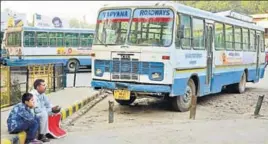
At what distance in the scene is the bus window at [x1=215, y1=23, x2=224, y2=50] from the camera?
12062 mm

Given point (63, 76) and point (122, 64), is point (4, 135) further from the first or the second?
point (63, 76)

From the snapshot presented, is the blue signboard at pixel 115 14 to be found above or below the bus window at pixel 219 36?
above

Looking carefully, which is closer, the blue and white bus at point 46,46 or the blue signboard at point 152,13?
the blue signboard at point 152,13

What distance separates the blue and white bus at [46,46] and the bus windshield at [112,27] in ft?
41.4

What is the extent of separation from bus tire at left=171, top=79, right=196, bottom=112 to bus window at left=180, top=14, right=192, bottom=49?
97 cm

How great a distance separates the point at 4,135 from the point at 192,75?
219 inches

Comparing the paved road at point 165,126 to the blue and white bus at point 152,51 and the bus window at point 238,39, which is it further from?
the bus window at point 238,39

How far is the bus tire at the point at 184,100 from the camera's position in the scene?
394 inches

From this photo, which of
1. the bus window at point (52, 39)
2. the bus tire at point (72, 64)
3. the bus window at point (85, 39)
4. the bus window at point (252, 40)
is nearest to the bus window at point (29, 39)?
the bus window at point (52, 39)

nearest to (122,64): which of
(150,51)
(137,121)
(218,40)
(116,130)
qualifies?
(150,51)

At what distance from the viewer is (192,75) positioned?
414 inches

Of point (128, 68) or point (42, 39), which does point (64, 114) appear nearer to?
point (128, 68)

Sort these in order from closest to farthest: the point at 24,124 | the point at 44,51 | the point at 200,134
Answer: the point at 24,124, the point at 200,134, the point at 44,51

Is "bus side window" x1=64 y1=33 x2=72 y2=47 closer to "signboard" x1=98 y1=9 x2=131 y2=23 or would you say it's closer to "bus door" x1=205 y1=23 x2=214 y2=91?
"bus door" x1=205 y1=23 x2=214 y2=91
